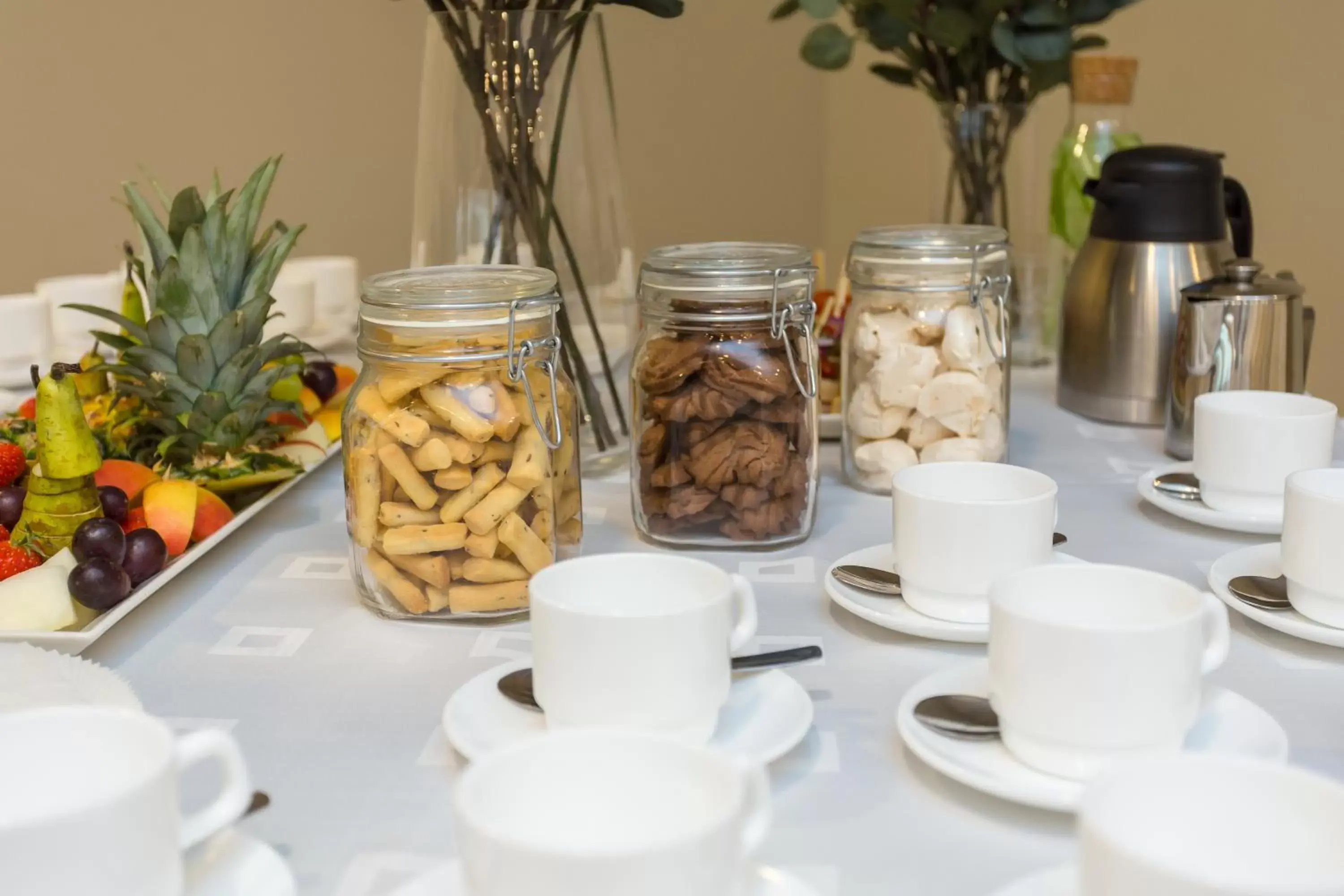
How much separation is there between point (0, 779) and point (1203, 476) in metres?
0.82

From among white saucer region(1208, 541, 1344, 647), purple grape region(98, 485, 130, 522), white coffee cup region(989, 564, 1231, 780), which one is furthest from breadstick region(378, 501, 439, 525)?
white saucer region(1208, 541, 1344, 647)

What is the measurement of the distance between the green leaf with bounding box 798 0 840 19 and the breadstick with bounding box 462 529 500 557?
37.5 inches

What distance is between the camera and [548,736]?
1.53ft

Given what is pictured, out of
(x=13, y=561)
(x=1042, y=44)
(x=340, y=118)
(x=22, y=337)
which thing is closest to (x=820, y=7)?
(x=1042, y=44)

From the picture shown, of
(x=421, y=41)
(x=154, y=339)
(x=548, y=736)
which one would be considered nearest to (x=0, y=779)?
(x=548, y=736)

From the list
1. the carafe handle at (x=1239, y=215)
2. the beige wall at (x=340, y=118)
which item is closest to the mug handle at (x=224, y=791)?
the carafe handle at (x=1239, y=215)

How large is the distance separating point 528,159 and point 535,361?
34 cm

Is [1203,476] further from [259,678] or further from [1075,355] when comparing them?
[259,678]

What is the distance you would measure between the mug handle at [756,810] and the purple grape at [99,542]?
1.79 feet

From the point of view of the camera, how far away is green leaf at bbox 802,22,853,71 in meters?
1.75

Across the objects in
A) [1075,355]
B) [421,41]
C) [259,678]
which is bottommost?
[259,678]

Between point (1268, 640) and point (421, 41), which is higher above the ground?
point (421, 41)

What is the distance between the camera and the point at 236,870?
1.68 feet

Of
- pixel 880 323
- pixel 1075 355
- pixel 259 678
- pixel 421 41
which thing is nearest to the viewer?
pixel 259 678
